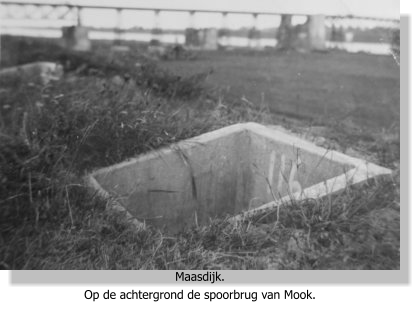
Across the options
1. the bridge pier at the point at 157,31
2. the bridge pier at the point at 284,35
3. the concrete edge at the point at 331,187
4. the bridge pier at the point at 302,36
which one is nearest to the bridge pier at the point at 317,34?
the bridge pier at the point at 302,36

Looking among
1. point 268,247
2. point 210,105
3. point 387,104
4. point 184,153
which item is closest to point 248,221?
point 268,247

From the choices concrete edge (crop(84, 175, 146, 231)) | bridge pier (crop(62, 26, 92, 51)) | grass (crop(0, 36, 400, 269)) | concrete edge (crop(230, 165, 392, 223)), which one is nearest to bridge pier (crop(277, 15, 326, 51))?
bridge pier (crop(62, 26, 92, 51))

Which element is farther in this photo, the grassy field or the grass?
the grassy field

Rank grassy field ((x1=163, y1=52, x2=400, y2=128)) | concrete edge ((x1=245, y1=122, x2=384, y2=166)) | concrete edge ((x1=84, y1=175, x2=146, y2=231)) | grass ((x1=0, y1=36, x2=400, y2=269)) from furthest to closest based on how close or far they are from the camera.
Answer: grassy field ((x1=163, y1=52, x2=400, y2=128)) < concrete edge ((x1=245, y1=122, x2=384, y2=166)) < concrete edge ((x1=84, y1=175, x2=146, y2=231)) < grass ((x1=0, y1=36, x2=400, y2=269))

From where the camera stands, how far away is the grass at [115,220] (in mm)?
2314

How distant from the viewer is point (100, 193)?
2.93 metres

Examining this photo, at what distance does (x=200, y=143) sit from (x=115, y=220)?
140cm

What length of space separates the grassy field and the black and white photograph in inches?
1.1

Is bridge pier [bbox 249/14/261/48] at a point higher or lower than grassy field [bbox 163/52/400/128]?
higher

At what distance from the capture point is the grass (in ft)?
7.59

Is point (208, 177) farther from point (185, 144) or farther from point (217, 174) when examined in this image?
point (185, 144)

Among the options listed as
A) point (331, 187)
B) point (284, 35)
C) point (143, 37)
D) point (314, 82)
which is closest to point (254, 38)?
point (284, 35)

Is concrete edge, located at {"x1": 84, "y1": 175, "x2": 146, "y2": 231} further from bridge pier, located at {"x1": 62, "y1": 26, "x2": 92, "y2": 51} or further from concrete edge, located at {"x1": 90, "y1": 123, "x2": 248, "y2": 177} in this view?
bridge pier, located at {"x1": 62, "y1": 26, "x2": 92, "y2": 51}

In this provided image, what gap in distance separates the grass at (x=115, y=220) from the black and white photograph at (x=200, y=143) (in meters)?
0.01
